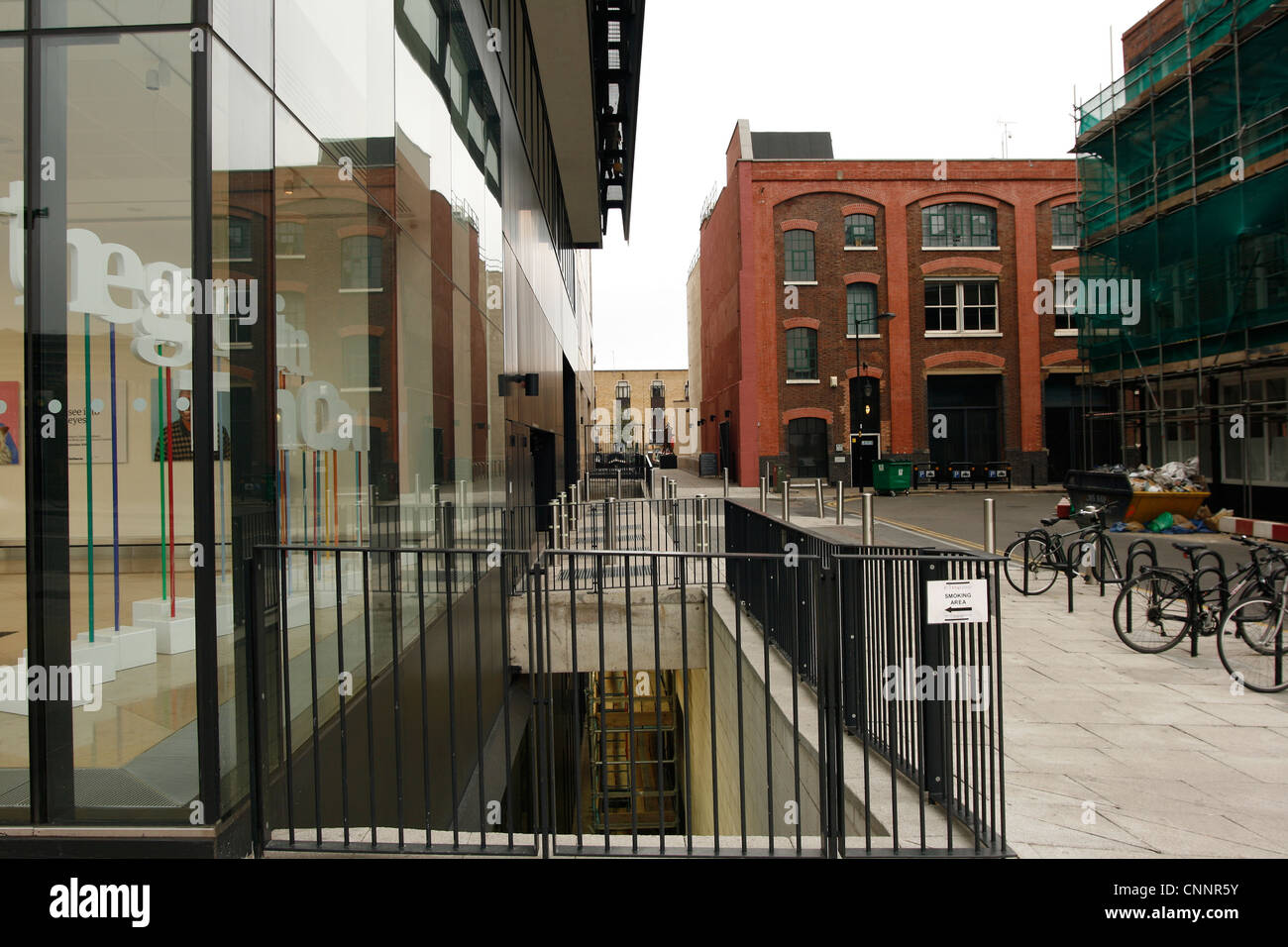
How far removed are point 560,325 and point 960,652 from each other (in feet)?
74.8

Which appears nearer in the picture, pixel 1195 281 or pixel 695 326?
pixel 1195 281

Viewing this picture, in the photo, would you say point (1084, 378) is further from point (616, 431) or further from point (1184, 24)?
point (616, 431)

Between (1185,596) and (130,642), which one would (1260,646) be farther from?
(130,642)

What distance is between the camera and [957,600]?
4.08 metres

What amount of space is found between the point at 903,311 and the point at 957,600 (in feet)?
119

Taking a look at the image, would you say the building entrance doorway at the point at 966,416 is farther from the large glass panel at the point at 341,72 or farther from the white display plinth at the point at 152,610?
the white display plinth at the point at 152,610

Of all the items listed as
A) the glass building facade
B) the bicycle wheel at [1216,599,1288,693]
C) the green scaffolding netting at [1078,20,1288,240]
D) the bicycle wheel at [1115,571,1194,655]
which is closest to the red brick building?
the green scaffolding netting at [1078,20,1288,240]

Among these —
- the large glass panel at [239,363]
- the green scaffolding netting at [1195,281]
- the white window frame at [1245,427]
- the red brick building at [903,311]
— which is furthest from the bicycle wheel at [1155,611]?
the red brick building at [903,311]

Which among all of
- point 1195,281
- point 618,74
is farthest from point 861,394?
point 618,74

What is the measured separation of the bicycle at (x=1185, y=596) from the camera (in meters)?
7.27

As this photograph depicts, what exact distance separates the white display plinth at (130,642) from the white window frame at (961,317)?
3815cm

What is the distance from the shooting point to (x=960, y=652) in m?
4.22
